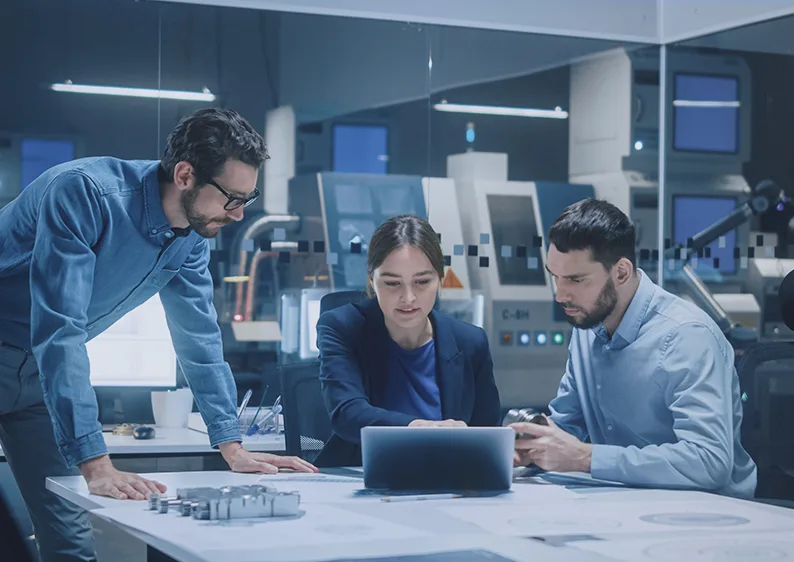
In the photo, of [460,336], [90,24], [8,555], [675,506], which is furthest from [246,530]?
[90,24]

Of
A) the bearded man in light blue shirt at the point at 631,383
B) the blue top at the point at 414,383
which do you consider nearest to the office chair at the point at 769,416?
the bearded man in light blue shirt at the point at 631,383

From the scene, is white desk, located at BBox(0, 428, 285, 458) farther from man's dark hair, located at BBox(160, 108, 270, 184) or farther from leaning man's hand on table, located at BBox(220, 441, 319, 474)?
man's dark hair, located at BBox(160, 108, 270, 184)

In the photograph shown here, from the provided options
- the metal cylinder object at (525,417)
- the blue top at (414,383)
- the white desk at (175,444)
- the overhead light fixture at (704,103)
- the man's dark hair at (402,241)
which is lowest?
the white desk at (175,444)

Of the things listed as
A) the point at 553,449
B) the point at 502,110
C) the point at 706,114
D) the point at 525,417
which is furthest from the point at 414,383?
the point at 706,114

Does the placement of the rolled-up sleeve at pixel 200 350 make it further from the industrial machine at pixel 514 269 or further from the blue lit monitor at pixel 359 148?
the industrial machine at pixel 514 269

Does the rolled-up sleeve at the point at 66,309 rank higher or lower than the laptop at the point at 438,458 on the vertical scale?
higher

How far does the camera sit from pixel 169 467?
3.46 meters

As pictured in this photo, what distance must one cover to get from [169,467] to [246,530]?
1840 mm

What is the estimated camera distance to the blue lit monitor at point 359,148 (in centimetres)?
477

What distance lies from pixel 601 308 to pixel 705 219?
299 centimetres

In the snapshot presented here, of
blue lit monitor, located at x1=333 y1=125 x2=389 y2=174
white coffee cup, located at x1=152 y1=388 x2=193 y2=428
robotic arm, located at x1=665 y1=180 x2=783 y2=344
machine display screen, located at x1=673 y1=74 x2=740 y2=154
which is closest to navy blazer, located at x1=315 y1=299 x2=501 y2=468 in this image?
white coffee cup, located at x1=152 y1=388 x2=193 y2=428

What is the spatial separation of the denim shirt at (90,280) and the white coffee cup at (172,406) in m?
1.30

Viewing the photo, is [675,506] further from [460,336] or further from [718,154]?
[718,154]

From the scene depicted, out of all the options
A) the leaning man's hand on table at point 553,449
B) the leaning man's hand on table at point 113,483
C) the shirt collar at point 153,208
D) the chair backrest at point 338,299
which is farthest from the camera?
the chair backrest at point 338,299
